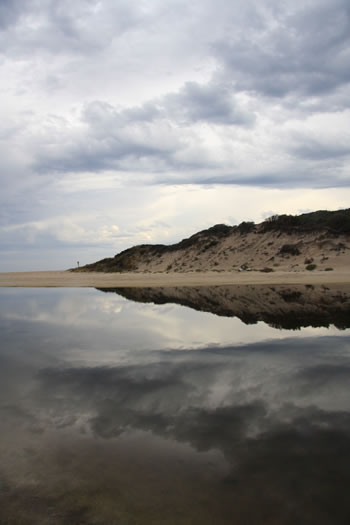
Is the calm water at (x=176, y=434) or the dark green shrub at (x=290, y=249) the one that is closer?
the calm water at (x=176, y=434)

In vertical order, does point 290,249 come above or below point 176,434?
above

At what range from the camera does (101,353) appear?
9172 mm

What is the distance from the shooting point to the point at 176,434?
4.83 metres

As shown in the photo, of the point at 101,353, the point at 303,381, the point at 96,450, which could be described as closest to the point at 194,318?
the point at 101,353

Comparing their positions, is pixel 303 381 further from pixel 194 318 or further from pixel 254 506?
pixel 194 318

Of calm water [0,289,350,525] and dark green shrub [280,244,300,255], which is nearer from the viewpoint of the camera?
calm water [0,289,350,525]

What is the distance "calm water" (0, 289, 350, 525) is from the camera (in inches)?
137

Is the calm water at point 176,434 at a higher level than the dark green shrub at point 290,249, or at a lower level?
lower

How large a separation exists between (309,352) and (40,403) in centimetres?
574

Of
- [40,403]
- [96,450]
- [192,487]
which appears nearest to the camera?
[192,487]

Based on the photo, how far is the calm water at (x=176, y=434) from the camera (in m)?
3.48

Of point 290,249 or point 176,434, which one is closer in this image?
point 176,434

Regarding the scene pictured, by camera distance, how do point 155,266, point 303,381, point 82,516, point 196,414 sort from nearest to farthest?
point 82,516 → point 196,414 → point 303,381 → point 155,266

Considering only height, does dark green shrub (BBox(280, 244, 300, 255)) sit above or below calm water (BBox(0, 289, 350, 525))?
above
